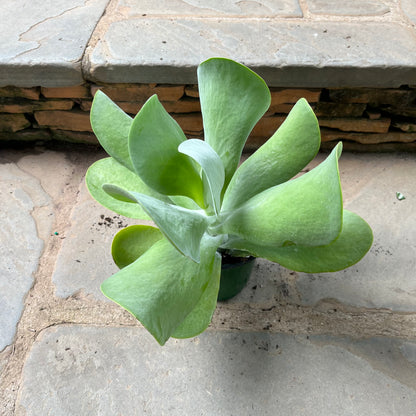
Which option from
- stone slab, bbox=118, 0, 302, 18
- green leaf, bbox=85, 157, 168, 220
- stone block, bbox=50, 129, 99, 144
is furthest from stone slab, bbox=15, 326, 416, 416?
stone slab, bbox=118, 0, 302, 18

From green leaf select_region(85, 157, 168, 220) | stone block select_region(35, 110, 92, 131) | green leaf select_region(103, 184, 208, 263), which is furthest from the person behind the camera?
stone block select_region(35, 110, 92, 131)

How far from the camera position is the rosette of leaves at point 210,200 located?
17.3 inches

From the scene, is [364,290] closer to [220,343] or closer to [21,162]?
[220,343]

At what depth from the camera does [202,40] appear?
3.06 feet

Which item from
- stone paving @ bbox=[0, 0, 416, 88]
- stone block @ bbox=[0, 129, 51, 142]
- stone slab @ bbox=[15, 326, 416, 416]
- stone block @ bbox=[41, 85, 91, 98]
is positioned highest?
stone paving @ bbox=[0, 0, 416, 88]

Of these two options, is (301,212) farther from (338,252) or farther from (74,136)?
(74,136)

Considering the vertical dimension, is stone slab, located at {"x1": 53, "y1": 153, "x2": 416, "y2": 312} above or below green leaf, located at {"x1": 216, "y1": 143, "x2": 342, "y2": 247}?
below

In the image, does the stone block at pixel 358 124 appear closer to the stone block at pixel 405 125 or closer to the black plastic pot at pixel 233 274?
the stone block at pixel 405 125

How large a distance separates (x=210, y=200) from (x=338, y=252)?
19 centimetres

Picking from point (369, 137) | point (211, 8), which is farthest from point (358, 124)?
point (211, 8)

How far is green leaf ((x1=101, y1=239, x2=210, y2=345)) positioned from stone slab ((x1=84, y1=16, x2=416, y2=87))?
0.48m

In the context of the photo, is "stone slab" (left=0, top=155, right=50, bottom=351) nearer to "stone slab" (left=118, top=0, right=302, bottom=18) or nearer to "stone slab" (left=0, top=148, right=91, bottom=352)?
"stone slab" (left=0, top=148, right=91, bottom=352)

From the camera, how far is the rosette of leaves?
1.44 feet

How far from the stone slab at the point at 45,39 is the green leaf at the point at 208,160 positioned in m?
0.53
